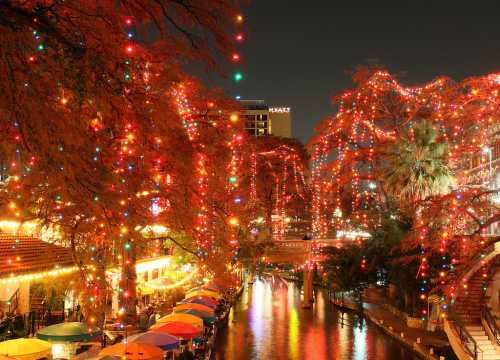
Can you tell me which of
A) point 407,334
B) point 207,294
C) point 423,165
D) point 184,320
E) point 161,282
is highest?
point 423,165

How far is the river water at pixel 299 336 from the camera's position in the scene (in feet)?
84.2

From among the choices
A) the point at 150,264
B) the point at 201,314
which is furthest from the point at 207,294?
the point at 201,314

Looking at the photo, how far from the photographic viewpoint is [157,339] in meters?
16.6

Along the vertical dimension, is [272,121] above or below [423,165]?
above

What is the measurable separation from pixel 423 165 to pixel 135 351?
21390 millimetres

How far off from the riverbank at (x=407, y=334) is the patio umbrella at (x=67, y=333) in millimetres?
13169

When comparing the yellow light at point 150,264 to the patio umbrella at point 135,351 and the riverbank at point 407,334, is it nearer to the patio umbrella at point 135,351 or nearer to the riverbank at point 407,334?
the patio umbrella at point 135,351

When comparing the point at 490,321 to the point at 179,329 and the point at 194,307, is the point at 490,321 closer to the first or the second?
the point at 194,307

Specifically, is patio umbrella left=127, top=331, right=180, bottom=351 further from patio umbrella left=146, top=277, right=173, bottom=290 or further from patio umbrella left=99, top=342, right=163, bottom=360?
patio umbrella left=146, top=277, right=173, bottom=290

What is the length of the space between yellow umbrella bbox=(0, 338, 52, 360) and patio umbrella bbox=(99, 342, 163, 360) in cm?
167

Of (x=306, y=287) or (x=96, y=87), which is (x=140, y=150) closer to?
(x=96, y=87)

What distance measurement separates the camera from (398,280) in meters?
31.3

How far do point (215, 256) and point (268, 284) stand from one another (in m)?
49.7

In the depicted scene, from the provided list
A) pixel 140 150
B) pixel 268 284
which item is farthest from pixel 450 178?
pixel 268 284
